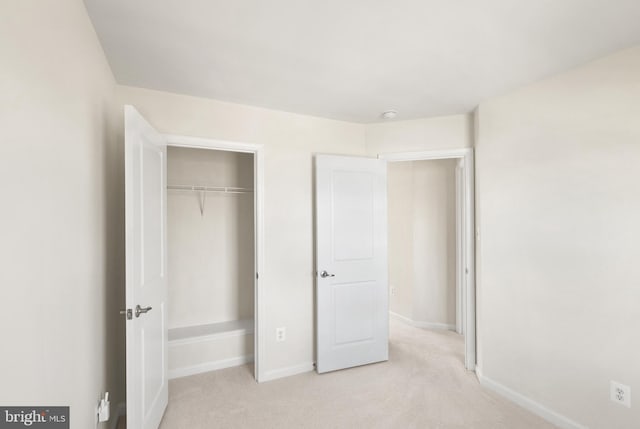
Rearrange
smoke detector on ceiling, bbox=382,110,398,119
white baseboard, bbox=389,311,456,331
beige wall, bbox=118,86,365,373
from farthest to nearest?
white baseboard, bbox=389,311,456,331
smoke detector on ceiling, bbox=382,110,398,119
beige wall, bbox=118,86,365,373

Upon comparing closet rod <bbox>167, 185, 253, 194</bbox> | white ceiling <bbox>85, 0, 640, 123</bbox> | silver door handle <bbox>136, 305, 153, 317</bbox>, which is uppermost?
white ceiling <bbox>85, 0, 640, 123</bbox>

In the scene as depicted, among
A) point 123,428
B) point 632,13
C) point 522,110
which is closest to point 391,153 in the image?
point 522,110

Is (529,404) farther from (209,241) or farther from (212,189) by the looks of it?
(212,189)

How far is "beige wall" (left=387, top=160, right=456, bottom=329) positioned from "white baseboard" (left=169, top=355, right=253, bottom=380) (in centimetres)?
233

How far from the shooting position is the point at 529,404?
2.56 metres

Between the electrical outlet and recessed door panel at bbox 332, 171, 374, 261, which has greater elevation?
recessed door panel at bbox 332, 171, 374, 261

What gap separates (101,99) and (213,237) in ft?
6.25

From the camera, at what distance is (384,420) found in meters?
2.40

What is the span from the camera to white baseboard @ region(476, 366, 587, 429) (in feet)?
7.61

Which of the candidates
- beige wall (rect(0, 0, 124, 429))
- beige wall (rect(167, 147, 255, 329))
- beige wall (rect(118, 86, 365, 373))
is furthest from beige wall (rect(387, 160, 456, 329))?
beige wall (rect(0, 0, 124, 429))

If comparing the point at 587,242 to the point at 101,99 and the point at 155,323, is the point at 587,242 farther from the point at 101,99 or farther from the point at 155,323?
the point at 101,99

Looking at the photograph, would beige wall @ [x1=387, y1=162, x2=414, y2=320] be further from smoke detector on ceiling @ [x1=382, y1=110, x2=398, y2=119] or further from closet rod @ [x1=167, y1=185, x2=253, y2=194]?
closet rod @ [x1=167, y1=185, x2=253, y2=194]

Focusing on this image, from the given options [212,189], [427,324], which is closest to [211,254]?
[212,189]

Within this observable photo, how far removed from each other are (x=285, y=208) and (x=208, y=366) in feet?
5.50
